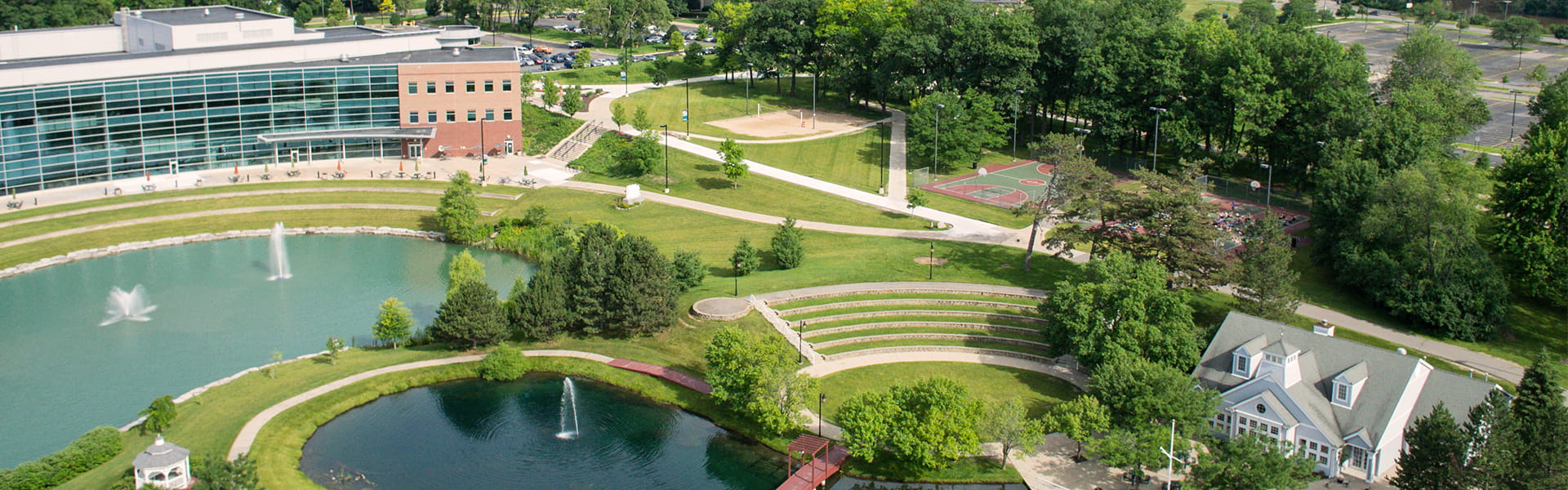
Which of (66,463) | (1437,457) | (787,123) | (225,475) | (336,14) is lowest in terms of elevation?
(66,463)

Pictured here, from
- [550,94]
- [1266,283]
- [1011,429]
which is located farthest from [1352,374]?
[550,94]

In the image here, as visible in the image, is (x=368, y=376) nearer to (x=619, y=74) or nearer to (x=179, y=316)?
(x=179, y=316)

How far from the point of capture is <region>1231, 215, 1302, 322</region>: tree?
188ft

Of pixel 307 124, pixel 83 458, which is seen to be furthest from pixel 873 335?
pixel 307 124

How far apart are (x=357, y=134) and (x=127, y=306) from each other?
2674cm

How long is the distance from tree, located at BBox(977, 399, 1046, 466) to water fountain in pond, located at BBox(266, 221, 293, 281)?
1596 inches

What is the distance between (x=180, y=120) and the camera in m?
82.0

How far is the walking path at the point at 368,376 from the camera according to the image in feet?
156

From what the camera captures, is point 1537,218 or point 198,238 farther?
point 198,238

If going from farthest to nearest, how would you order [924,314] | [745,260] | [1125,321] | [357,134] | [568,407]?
[357,134] < [745,260] < [924,314] < [1125,321] < [568,407]

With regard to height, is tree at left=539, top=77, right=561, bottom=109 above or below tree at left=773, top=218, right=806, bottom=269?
above

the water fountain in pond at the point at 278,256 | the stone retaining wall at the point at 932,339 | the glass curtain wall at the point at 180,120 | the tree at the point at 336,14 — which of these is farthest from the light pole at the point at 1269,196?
the tree at the point at 336,14

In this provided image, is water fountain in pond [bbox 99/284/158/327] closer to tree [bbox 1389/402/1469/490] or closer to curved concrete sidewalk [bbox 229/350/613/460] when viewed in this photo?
curved concrete sidewalk [bbox 229/350/613/460]

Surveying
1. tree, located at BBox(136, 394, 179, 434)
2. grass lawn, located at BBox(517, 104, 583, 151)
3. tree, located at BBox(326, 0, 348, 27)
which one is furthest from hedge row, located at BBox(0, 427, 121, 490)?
tree, located at BBox(326, 0, 348, 27)
